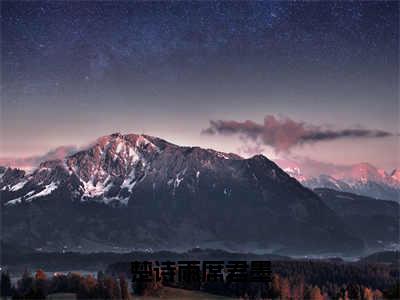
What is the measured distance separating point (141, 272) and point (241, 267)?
1115 inches

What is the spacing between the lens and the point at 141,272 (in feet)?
647

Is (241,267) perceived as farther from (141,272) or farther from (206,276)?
(141,272)

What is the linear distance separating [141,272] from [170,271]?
864 cm

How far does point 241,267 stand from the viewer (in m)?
198

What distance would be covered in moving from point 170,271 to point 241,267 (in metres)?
20.3

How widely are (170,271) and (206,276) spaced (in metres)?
10.3

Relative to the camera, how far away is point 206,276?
196125mm

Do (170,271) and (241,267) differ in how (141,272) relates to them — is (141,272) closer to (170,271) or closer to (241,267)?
(170,271)

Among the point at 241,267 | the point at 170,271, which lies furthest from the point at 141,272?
the point at 241,267

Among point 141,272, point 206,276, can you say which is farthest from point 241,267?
point 141,272

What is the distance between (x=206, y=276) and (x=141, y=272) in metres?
18.4
